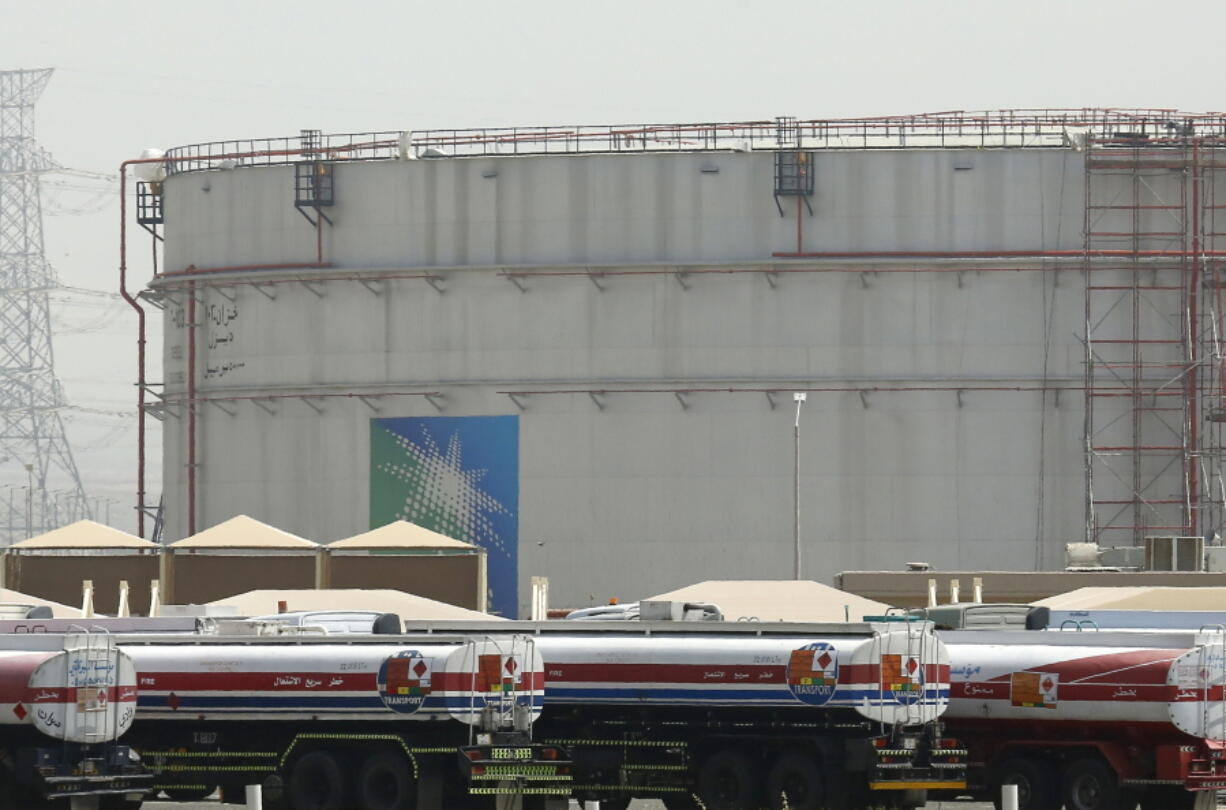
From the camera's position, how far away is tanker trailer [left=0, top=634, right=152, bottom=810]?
96.7 feet

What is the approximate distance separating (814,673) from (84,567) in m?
36.9

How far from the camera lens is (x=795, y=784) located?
30.3 metres

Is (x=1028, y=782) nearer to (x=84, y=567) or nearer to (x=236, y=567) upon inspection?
(x=236, y=567)

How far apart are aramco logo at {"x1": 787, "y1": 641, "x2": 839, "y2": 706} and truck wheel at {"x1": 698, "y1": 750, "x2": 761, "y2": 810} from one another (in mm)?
1246

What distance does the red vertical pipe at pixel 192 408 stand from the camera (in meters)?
71.4

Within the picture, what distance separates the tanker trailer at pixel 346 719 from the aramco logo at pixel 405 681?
0.06 ft

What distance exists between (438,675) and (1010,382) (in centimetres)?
3814

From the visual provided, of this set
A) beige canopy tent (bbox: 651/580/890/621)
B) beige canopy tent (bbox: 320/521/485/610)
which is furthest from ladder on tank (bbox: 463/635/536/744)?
beige canopy tent (bbox: 320/521/485/610)

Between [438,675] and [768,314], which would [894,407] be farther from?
[438,675]

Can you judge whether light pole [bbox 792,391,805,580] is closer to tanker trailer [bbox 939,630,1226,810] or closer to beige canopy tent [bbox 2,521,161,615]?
beige canopy tent [bbox 2,521,161,615]

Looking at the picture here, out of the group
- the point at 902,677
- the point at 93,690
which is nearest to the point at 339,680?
the point at 93,690

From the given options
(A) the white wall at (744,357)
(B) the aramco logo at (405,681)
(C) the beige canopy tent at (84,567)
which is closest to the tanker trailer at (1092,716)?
(B) the aramco logo at (405,681)

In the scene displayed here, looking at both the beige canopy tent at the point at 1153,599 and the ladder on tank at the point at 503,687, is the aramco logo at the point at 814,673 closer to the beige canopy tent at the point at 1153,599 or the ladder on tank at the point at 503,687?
the ladder on tank at the point at 503,687

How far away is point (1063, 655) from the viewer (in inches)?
1224
